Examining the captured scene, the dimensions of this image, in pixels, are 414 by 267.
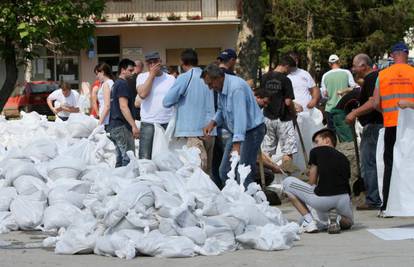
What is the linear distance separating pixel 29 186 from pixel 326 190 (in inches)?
132

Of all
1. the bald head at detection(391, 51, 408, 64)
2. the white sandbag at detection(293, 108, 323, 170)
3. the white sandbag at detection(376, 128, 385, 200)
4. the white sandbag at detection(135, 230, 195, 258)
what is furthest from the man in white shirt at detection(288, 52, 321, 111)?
the white sandbag at detection(135, 230, 195, 258)

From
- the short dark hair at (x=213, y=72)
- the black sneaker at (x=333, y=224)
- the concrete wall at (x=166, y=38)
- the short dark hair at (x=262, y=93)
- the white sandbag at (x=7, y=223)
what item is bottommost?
the white sandbag at (x=7, y=223)

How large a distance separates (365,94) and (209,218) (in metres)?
3.44

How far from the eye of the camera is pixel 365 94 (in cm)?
1081

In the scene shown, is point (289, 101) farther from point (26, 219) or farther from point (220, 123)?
point (26, 219)

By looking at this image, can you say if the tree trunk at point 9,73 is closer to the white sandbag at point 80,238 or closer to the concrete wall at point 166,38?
the white sandbag at point 80,238

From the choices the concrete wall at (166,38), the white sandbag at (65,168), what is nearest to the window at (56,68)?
the concrete wall at (166,38)

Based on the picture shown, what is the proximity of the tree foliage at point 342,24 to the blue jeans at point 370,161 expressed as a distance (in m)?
30.2

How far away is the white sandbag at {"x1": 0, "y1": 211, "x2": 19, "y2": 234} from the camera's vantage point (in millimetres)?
9641

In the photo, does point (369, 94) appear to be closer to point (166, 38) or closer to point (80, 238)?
point (80, 238)

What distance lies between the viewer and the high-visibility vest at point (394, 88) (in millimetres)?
9812

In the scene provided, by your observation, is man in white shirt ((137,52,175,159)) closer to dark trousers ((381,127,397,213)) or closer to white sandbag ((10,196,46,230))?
white sandbag ((10,196,46,230))

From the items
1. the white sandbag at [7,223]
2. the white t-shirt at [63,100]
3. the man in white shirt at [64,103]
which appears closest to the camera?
the white sandbag at [7,223]

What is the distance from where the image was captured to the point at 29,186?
10188mm
